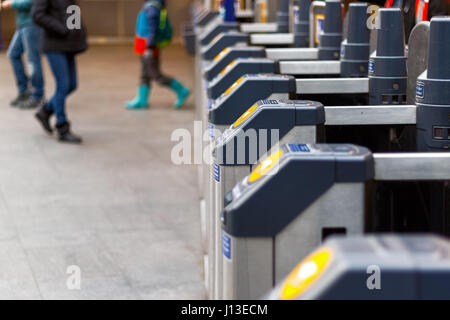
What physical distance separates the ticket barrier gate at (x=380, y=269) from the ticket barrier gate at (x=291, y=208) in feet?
1.37

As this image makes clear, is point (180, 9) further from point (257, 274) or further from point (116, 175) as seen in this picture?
point (257, 274)

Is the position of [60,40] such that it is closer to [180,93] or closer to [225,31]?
[225,31]

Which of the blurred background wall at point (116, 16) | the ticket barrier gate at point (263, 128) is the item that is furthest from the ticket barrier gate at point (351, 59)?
the blurred background wall at point (116, 16)

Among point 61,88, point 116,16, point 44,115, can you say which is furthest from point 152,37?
point 116,16

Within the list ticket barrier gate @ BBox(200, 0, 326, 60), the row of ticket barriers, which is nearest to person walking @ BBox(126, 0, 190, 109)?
ticket barrier gate @ BBox(200, 0, 326, 60)

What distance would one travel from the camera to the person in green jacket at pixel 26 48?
9.62 meters

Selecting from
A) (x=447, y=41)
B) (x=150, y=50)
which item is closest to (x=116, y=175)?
(x=150, y=50)

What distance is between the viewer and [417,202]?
2.33m

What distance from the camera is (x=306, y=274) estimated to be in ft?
4.63

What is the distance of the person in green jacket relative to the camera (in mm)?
9621

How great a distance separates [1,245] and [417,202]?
3.30 m

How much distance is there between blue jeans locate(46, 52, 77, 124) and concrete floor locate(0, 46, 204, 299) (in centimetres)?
35

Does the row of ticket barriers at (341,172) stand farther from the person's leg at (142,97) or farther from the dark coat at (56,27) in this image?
the person's leg at (142,97)

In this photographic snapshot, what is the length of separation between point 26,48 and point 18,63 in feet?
1.57
